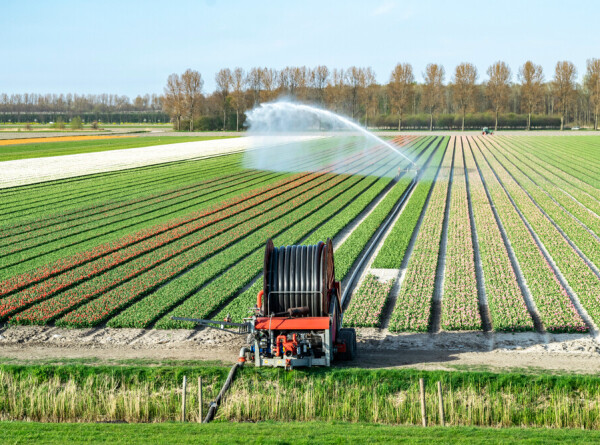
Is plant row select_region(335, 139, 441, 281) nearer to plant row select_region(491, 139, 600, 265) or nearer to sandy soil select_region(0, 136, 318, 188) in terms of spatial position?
plant row select_region(491, 139, 600, 265)

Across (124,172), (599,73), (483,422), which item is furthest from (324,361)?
(599,73)

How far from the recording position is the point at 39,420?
44.1 feet

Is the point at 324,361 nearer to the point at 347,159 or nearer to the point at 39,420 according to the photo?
the point at 39,420

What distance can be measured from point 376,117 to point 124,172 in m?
101

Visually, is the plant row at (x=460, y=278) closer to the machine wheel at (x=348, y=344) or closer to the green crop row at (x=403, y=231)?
the green crop row at (x=403, y=231)

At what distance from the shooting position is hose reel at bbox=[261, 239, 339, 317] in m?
15.0

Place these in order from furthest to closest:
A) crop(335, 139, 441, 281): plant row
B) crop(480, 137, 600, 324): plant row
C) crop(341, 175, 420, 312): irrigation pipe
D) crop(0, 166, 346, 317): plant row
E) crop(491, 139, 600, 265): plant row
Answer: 1. crop(491, 139, 600, 265): plant row
2. crop(335, 139, 441, 281): plant row
3. crop(0, 166, 346, 317): plant row
4. crop(341, 175, 420, 312): irrigation pipe
5. crop(480, 137, 600, 324): plant row

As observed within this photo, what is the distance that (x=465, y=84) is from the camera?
155 metres

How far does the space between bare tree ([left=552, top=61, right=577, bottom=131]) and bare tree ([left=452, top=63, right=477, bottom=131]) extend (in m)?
18.0

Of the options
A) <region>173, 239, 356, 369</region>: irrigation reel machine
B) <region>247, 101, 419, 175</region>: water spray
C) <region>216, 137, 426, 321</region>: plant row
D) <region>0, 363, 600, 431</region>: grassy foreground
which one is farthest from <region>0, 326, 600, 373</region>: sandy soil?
<region>247, 101, 419, 175</region>: water spray

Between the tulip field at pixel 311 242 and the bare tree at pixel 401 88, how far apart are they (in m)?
97.5

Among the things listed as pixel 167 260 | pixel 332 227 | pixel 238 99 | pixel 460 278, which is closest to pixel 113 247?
pixel 167 260

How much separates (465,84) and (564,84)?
70.3 ft

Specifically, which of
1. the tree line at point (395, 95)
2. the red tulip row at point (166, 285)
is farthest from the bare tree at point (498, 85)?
the red tulip row at point (166, 285)
